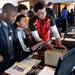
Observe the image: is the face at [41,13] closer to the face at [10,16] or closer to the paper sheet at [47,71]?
the face at [10,16]

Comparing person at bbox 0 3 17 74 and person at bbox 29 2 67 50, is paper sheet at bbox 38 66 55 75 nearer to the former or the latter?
person at bbox 0 3 17 74

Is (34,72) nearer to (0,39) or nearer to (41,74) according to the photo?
(41,74)

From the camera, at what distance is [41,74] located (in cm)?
183

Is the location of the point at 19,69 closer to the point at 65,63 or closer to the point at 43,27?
the point at 65,63

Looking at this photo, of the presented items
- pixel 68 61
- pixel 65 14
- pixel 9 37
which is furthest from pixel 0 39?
pixel 65 14

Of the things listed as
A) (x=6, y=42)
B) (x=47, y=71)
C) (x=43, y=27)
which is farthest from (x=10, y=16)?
(x=43, y=27)

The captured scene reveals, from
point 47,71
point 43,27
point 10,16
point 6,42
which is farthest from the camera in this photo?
point 43,27

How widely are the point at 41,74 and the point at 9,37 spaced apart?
0.77m

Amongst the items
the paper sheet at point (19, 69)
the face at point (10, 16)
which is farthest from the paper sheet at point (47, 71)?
the face at point (10, 16)

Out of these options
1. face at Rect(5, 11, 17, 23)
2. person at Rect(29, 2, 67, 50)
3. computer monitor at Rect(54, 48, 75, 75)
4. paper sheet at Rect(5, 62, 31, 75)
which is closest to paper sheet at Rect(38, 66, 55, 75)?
paper sheet at Rect(5, 62, 31, 75)

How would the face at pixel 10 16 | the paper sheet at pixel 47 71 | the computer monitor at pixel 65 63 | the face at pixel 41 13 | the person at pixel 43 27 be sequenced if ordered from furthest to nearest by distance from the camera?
the person at pixel 43 27, the face at pixel 41 13, the face at pixel 10 16, the paper sheet at pixel 47 71, the computer monitor at pixel 65 63

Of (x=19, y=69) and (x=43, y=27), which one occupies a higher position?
(x=43, y=27)

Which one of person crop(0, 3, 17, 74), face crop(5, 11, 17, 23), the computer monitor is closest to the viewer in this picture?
the computer monitor

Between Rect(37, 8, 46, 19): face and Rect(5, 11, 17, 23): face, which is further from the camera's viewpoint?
Rect(37, 8, 46, 19): face
